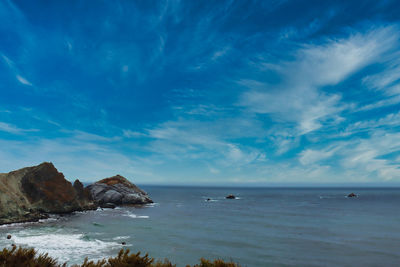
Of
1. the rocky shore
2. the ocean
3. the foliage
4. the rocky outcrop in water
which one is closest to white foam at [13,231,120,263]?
the ocean

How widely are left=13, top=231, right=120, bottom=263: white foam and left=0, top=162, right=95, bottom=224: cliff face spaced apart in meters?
10.9

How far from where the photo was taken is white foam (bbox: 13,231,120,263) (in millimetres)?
20547

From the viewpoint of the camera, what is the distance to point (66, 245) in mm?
23875

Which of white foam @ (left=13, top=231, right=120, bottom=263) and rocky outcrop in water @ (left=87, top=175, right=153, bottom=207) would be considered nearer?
white foam @ (left=13, top=231, right=120, bottom=263)

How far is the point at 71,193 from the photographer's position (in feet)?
174

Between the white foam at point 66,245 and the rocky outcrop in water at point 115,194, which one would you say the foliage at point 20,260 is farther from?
the rocky outcrop in water at point 115,194

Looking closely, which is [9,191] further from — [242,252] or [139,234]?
[242,252]

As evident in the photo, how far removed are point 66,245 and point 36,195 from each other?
89.8 ft

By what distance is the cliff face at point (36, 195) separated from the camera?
123 ft

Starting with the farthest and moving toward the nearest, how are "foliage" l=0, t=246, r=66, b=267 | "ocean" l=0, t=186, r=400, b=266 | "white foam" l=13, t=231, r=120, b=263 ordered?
"ocean" l=0, t=186, r=400, b=266
"white foam" l=13, t=231, r=120, b=263
"foliage" l=0, t=246, r=66, b=267

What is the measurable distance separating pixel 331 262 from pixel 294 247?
4871 millimetres

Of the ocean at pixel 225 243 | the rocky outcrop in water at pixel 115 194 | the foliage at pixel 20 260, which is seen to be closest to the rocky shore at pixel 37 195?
Result: the ocean at pixel 225 243

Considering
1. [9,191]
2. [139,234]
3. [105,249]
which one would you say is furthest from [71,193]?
[105,249]

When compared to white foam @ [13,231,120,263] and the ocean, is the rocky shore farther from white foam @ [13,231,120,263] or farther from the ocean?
white foam @ [13,231,120,263]
